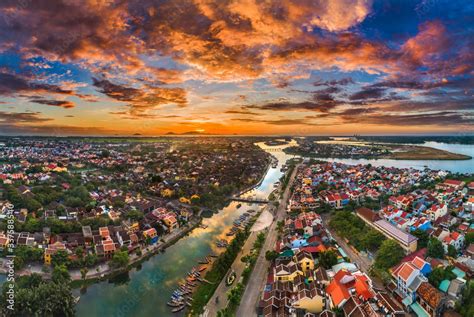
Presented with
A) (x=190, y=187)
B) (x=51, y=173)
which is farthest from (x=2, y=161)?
(x=190, y=187)

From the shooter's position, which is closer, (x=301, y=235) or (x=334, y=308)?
(x=334, y=308)

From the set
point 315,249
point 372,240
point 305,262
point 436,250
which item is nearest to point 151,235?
point 305,262

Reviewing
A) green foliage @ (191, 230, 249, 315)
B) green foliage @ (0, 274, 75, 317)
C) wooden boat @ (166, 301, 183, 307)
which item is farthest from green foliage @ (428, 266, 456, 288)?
green foliage @ (0, 274, 75, 317)

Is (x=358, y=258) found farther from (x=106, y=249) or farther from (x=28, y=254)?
(x=28, y=254)

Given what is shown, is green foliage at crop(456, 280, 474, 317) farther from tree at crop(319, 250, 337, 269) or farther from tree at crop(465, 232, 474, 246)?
tree at crop(465, 232, 474, 246)

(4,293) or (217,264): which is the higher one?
(4,293)

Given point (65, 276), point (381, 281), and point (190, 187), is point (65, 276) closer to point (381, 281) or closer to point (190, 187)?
point (381, 281)
